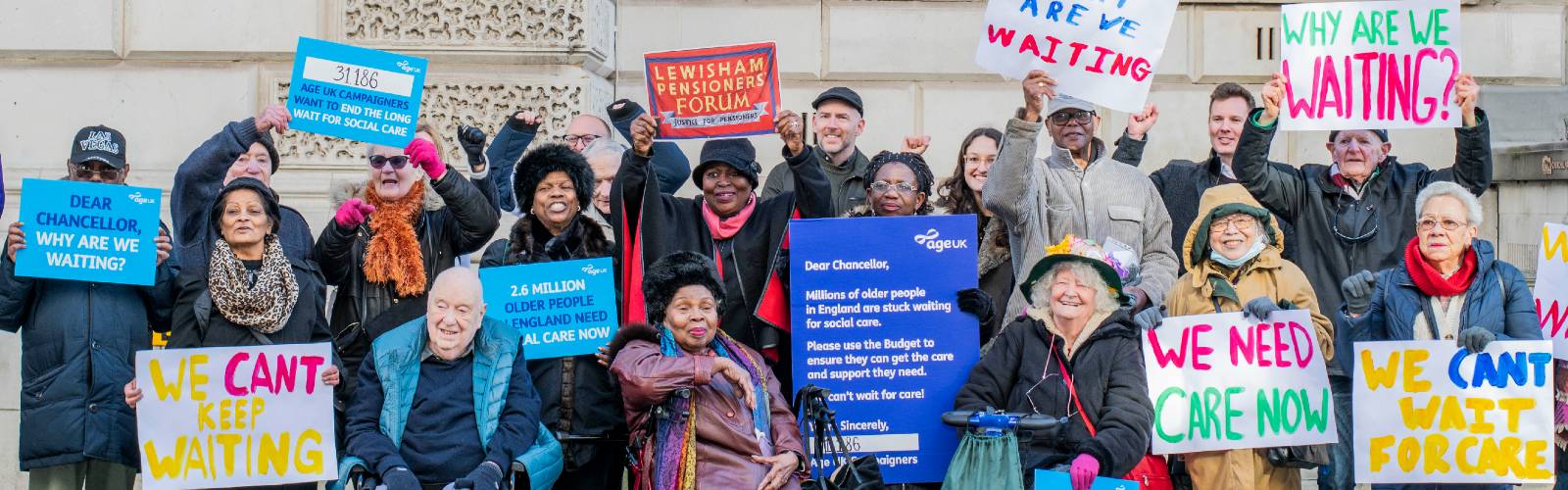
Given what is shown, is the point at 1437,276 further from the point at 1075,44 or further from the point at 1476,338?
the point at 1075,44

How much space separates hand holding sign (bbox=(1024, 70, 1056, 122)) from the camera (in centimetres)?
679

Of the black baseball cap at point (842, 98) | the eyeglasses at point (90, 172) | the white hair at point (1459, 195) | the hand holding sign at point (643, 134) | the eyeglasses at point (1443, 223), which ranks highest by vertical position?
the black baseball cap at point (842, 98)

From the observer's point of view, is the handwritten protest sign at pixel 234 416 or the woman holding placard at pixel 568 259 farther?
the woman holding placard at pixel 568 259

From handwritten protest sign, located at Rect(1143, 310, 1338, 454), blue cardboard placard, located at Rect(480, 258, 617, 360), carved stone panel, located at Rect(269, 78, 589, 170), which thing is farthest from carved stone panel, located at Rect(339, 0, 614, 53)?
handwritten protest sign, located at Rect(1143, 310, 1338, 454)

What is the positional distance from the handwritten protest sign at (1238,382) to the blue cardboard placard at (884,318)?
0.71 meters

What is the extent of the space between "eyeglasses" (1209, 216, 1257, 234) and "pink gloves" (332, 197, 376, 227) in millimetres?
3127

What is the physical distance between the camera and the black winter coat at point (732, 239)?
22.9 feet

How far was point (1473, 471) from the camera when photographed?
6793 millimetres

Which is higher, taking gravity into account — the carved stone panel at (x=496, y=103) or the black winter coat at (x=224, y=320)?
the carved stone panel at (x=496, y=103)

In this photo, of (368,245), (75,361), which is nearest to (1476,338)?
(368,245)

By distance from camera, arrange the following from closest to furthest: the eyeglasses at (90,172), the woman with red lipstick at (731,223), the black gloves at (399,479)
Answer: the black gloves at (399,479) → the woman with red lipstick at (731,223) → the eyeglasses at (90,172)

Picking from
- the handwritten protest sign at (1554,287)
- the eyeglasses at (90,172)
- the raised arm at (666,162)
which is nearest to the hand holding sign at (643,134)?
the raised arm at (666,162)

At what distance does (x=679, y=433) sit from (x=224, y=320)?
1.73 metres

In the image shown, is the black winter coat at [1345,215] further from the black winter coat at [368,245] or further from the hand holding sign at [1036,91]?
the black winter coat at [368,245]
